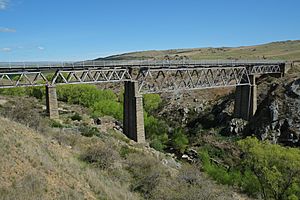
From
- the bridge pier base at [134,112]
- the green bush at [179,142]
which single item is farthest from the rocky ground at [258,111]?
the bridge pier base at [134,112]

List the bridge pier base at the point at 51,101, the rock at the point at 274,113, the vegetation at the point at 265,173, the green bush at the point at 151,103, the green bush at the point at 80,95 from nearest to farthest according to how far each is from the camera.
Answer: the vegetation at the point at 265,173 → the bridge pier base at the point at 51,101 → the rock at the point at 274,113 → the green bush at the point at 80,95 → the green bush at the point at 151,103

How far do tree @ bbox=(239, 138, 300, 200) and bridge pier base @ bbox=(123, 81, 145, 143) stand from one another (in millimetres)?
12234

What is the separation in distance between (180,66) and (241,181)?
1710cm

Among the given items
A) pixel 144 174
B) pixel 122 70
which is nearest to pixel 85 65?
pixel 122 70

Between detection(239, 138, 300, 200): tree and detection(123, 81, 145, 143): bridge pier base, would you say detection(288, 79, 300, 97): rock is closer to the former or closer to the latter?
detection(239, 138, 300, 200): tree

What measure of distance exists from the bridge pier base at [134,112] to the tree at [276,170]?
12.2 m

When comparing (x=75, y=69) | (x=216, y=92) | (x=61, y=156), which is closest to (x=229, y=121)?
(x=216, y=92)

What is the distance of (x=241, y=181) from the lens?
32.8m

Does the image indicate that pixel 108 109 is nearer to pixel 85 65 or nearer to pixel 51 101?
pixel 85 65

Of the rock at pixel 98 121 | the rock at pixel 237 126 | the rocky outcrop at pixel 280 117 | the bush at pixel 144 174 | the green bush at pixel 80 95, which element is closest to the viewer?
the bush at pixel 144 174

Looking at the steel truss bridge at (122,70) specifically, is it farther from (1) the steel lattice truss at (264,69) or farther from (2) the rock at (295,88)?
(2) the rock at (295,88)

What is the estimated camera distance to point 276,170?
95.2 ft

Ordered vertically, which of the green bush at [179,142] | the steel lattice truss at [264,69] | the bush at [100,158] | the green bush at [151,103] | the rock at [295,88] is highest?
the steel lattice truss at [264,69]

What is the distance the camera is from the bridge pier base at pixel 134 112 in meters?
36.7
